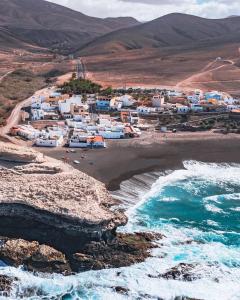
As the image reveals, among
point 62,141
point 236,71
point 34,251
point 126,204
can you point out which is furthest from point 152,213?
point 236,71

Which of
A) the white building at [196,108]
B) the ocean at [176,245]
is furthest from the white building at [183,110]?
the ocean at [176,245]

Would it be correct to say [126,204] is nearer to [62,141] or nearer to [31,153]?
[31,153]

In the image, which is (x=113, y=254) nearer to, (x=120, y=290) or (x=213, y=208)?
(x=120, y=290)

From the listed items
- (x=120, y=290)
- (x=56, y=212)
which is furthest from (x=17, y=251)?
(x=120, y=290)

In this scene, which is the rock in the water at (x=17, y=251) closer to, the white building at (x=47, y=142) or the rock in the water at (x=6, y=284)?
the rock in the water at (x=6, y=284)

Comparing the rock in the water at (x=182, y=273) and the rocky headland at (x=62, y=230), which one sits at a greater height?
the rocky headland at (x=62, y=230)

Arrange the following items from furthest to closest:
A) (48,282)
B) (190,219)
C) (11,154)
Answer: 1. (11,154)
2. (190,219)
3. (48,282)
